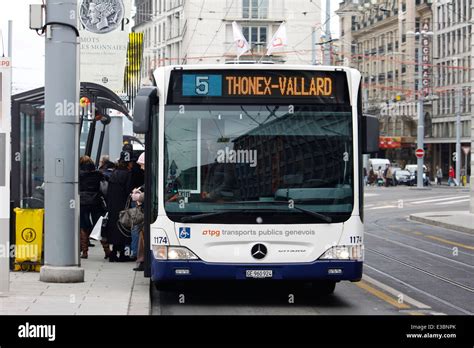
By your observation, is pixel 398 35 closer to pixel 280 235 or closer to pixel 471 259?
pixel 471 259

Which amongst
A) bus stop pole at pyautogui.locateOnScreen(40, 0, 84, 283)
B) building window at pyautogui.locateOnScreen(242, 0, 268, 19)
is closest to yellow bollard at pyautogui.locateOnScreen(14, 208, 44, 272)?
bus stop pole at pyautogui.locateOnScreen(40, 0, 84, 283)

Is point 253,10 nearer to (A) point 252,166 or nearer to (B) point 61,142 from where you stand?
(B) point 61,142

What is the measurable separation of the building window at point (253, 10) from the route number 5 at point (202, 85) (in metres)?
73.8

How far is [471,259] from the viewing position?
20641 millimetres

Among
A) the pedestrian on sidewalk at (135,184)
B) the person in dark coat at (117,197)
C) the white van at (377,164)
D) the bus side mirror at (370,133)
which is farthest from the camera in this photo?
the white van at (377,164)

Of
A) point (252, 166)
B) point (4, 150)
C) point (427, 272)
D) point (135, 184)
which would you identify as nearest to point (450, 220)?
point (427, 272)

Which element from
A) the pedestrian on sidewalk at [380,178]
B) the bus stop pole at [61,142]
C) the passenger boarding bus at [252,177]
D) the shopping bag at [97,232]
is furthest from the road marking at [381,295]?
the pedestrian on sidewalk at [380,178]

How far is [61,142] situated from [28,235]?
2221mm

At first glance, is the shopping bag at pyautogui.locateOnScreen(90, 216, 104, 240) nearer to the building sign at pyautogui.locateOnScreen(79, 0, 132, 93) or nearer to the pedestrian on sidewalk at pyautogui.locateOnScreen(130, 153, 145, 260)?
the pedestrian on sidewalk at pyautogui.locateOnScreen(130, 153, 145, 260)

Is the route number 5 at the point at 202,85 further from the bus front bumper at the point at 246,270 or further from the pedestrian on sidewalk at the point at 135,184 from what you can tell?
the pedestrian on sidewalk at the point at 135,184

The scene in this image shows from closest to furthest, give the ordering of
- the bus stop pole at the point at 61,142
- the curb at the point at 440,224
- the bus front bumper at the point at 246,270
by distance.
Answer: the bus front bumper at the point at 246,270, the bus stop pole at the point at 61,142, the curb at the point at 440,224

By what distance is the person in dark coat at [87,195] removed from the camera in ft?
59.2

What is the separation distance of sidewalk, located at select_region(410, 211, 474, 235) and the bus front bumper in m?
16.7

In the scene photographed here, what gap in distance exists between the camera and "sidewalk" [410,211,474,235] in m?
30.2
